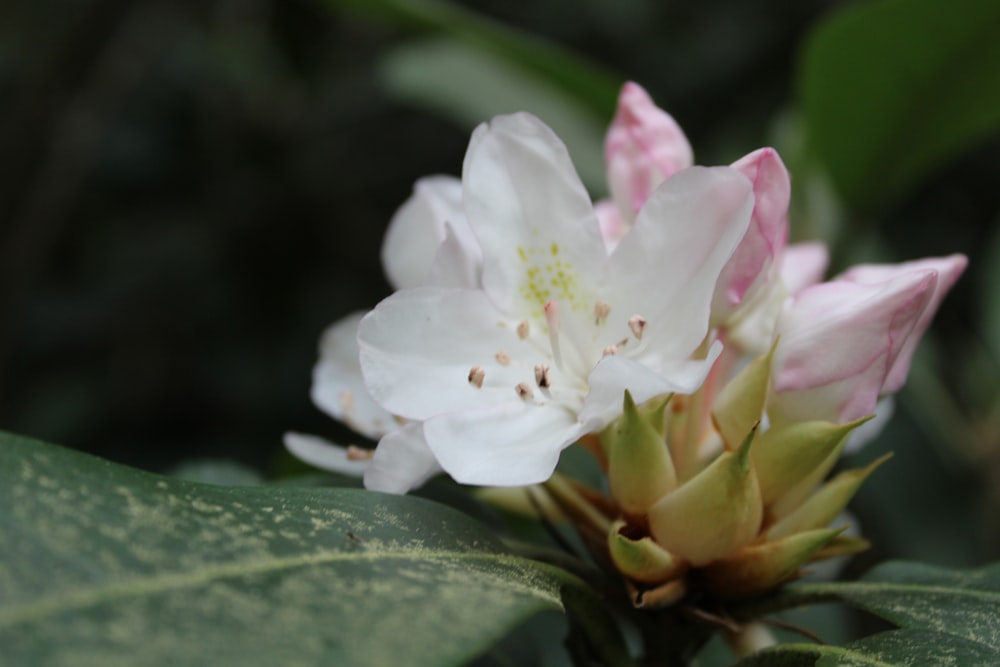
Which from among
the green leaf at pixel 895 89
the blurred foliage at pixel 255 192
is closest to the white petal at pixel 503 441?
the green leaf at pixel 895 89

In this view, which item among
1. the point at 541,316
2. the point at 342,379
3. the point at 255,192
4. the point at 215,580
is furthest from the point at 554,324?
the point at 255,192

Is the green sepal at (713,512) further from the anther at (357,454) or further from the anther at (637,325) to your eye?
the anther at (357,454)

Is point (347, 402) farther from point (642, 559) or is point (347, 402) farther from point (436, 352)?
point (642, 559)

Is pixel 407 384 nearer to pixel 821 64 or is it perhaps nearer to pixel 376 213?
pixel 821 64

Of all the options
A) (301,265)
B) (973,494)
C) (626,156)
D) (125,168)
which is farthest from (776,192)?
(125,168)

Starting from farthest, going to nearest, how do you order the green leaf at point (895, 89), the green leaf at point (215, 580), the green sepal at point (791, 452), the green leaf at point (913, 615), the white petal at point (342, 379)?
the green leaf at point (895, 89) < the white petal at point (342, 379) < the green sepal at point (791, 452) < the green leaf at point (913, 615) < the green leaf at point (215, 580)

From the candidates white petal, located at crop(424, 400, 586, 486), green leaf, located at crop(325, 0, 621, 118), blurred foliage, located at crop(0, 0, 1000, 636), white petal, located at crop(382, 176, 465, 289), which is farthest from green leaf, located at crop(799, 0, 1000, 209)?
white petal, located at crop(424, 400, 586, 486)

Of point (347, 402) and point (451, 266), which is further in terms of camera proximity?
point (347, 402)
